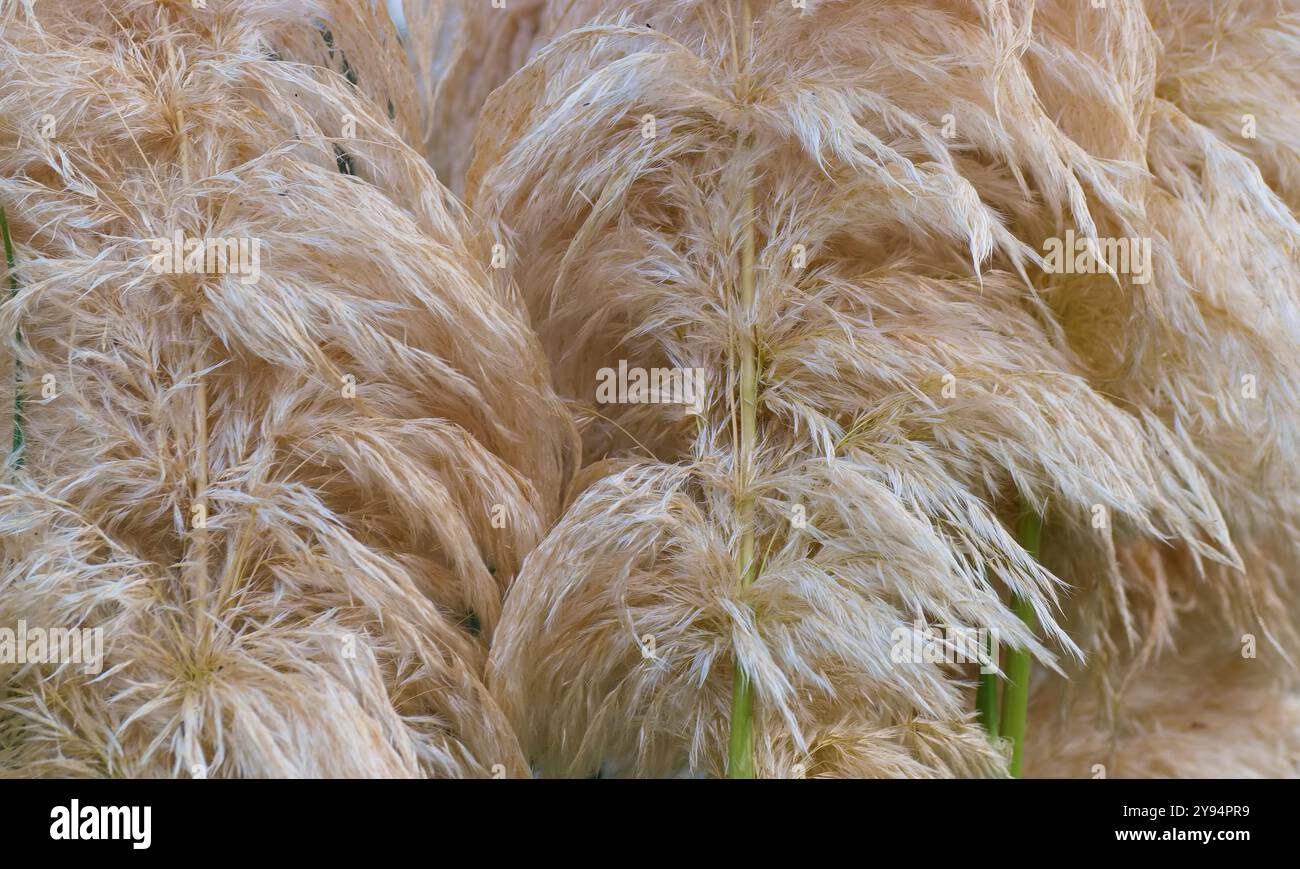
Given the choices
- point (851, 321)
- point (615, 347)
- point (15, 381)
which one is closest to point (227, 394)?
point (15, 381)

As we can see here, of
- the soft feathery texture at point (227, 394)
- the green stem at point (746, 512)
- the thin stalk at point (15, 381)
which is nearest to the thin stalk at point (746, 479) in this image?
the green stem at point (746, 512)

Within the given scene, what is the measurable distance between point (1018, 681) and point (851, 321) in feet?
1.18

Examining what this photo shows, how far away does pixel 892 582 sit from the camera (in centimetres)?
67

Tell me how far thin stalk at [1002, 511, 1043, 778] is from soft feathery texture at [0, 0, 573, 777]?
415 millimetres

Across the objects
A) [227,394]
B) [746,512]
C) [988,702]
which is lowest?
[988,702]

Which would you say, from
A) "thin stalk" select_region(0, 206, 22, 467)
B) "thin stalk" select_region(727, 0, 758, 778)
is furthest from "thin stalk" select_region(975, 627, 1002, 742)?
"thin stalk" select_region(0, 206, 22, 467)

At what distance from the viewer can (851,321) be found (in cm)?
71

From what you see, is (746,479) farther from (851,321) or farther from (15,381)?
(15,381)

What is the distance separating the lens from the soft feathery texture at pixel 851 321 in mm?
669

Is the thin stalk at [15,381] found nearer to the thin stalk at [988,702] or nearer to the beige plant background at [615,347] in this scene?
the beige plant background at [615,347]

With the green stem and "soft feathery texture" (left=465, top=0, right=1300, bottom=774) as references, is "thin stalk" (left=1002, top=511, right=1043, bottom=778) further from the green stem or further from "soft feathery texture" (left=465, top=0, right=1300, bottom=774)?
the green stem

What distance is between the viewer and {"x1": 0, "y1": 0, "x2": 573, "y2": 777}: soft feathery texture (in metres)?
0.65
